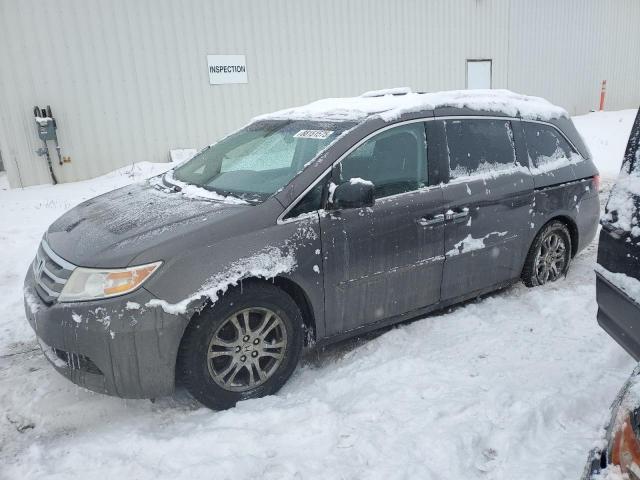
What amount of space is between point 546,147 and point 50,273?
3.90 metres

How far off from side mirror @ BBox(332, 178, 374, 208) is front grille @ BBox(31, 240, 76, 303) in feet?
5.01

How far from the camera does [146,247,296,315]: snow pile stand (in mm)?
2705

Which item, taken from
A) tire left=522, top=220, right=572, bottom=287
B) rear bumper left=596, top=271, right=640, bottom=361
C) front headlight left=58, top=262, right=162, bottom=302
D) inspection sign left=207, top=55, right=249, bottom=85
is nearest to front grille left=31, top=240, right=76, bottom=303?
front headlight left=58, top=262, right=162, bottom=302

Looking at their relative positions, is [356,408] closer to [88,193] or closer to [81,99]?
[88,193]

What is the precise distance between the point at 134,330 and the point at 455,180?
239cm

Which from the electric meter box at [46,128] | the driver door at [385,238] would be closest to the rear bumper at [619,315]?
the driver door at [385,238]

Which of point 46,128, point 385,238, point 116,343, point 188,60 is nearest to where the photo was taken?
point 116,343

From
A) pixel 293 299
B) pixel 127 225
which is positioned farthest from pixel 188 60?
pixel 293 299

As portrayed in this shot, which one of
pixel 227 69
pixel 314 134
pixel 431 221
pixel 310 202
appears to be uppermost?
pixel 227 69

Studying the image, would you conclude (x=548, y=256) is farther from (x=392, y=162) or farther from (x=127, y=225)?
(x=127, y=225)

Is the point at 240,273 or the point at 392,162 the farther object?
the point at 392,162

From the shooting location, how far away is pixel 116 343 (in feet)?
8.70

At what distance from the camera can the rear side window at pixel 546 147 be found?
4.35 meters

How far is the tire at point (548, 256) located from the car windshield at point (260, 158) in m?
2.02
